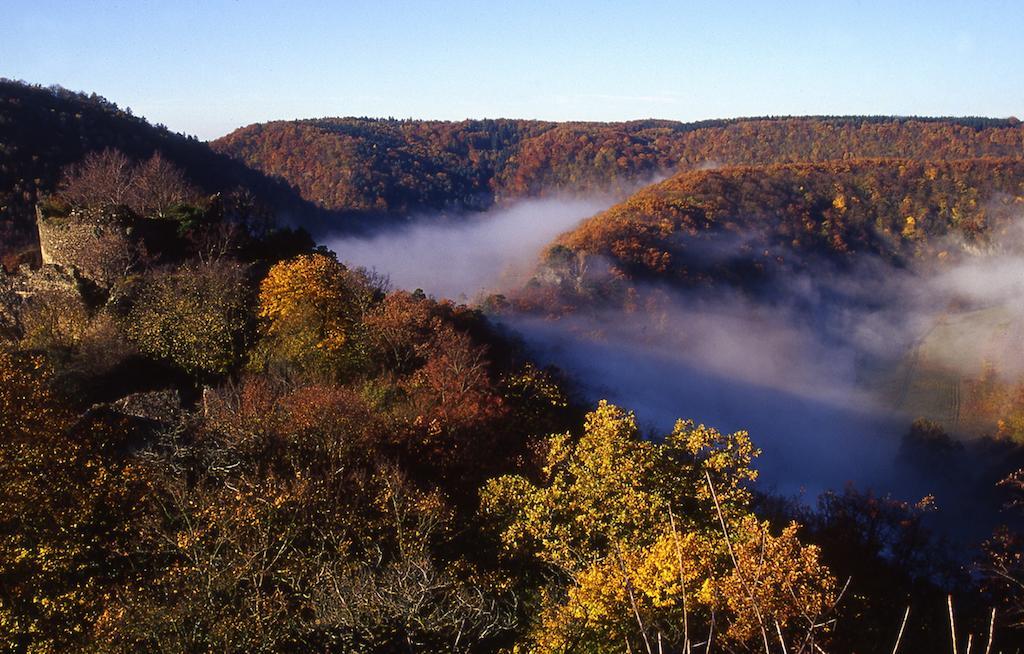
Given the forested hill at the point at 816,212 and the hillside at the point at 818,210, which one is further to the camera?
the hillside at the point at 818,210

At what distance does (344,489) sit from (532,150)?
145 m

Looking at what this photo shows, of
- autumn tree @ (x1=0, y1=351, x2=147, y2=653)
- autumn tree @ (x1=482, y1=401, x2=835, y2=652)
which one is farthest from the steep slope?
autumn tree @ (x1=482, y1=401, x2=835, y2=652)

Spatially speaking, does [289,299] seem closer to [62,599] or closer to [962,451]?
[62,599]

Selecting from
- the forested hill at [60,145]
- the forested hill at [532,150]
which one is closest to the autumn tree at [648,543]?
the forested hill at [60,145]

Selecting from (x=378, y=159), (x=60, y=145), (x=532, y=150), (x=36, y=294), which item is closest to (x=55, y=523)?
(x=36, y=294)

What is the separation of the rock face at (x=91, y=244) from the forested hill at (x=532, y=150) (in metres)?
84.9

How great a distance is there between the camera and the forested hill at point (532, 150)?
119750 millimetres

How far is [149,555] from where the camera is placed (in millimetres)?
11508

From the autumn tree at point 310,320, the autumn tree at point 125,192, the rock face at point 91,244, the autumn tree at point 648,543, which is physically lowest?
the autumn tree at point 648,543

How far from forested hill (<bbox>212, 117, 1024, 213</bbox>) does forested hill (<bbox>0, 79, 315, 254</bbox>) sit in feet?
125

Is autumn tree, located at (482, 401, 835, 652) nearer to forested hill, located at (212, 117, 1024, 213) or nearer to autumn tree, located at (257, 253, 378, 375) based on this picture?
autumn tree, located at (257, 253, 378, 375)

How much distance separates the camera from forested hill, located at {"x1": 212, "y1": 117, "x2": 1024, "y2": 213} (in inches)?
4715

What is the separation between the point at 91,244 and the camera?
24.7 m

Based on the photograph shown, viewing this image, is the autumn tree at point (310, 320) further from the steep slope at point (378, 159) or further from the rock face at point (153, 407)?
the steep slope at point (378, 159)
